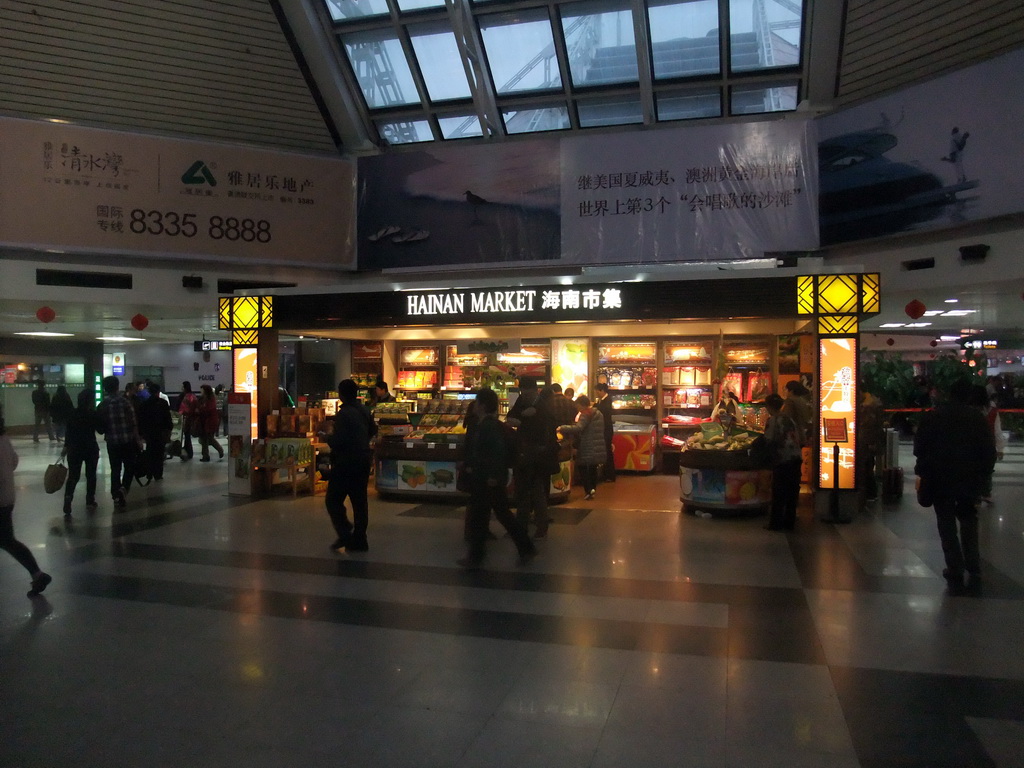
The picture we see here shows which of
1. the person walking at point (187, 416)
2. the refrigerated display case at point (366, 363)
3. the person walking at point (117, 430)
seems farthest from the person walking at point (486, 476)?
the person walking at point (187, 416)

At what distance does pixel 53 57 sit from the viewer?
46.7 ft

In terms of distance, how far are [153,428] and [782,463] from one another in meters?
10.5

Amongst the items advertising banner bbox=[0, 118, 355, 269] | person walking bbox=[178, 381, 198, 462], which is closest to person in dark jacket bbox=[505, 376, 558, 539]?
advertising banner bbox=[0, 118, 355, 269]

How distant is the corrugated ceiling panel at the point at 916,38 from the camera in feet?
38.1

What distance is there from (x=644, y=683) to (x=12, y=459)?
5.29 m

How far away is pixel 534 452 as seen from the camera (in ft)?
27.5

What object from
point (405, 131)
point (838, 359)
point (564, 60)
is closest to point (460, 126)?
point (405, 131)

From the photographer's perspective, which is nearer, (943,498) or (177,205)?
(943,498)

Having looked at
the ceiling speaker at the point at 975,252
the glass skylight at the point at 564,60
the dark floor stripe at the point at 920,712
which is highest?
the glass skylight at the point at 564,60

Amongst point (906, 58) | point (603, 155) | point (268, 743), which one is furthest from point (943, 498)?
point (603, 155)

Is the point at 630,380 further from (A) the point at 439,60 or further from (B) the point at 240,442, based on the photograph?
(A) the point at 439,60

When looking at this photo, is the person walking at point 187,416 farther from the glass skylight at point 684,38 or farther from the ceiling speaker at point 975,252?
the ceiling speaker at point 975,252

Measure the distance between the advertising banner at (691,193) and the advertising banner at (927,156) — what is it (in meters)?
0.49

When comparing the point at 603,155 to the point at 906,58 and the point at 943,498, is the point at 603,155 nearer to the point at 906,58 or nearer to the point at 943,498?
the point at 906,58
